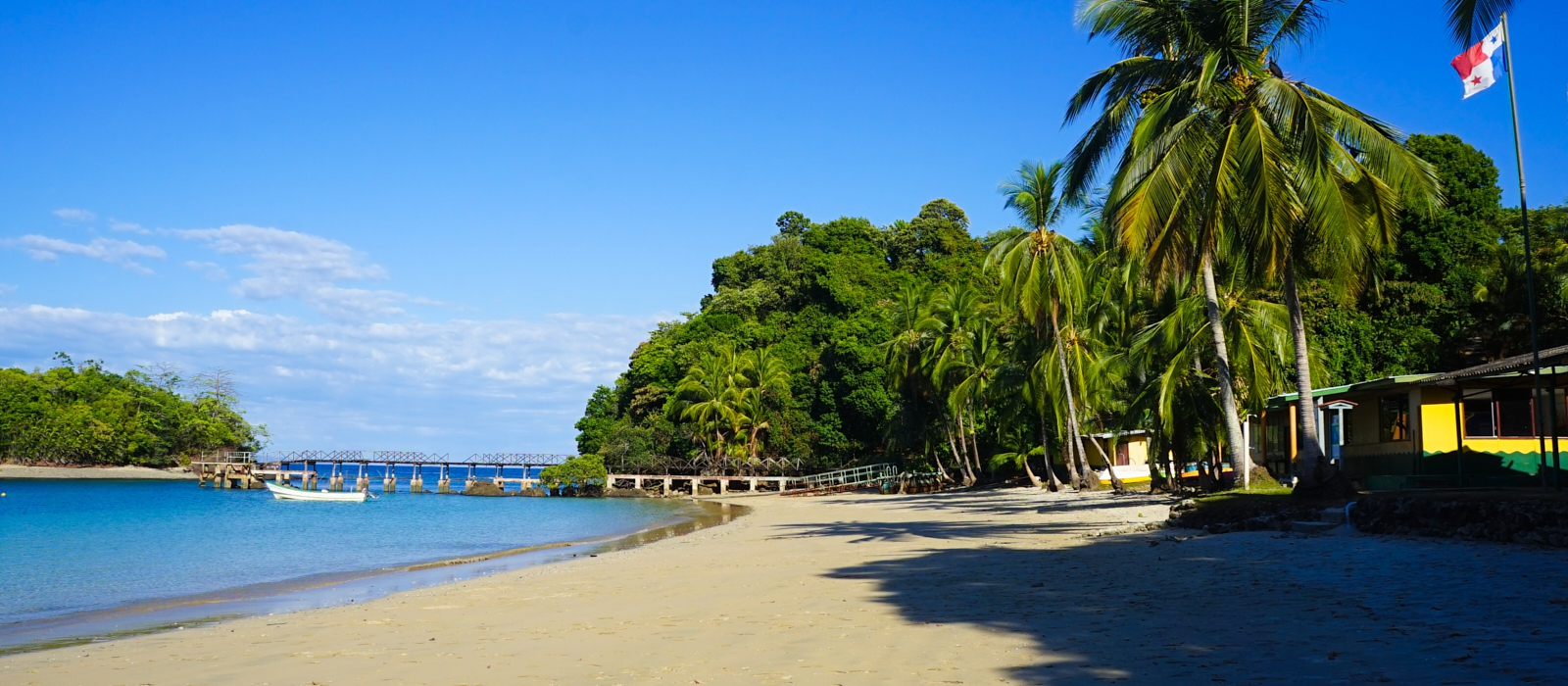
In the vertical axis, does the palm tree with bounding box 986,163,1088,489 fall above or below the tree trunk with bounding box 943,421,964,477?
above

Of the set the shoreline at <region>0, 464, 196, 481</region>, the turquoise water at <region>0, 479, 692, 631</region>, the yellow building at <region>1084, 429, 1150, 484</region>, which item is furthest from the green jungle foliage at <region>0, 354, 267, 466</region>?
the yellow building at <region>1084, 429, 1150, 484</region>

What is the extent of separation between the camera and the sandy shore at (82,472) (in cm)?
7565

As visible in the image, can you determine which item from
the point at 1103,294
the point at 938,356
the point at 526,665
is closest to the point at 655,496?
the point at 938,356

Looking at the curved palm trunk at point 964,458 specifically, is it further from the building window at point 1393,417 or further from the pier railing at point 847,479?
the building window at point 1393,417

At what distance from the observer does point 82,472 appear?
7806 cm

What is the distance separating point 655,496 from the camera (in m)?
56.2

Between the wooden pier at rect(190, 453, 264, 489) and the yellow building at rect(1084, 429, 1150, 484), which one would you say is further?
the wooden pier at rect(190, 453, 264, 489)

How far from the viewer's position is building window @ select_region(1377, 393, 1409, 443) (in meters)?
20.6

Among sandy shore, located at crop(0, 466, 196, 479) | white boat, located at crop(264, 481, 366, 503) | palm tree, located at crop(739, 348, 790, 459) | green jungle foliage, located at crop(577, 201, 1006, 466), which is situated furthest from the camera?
sandy shore, located at crop(0, 466, 196, 479)

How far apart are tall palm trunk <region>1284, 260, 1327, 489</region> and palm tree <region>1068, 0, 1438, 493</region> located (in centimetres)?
2

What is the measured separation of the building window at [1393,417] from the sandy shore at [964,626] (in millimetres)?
10587

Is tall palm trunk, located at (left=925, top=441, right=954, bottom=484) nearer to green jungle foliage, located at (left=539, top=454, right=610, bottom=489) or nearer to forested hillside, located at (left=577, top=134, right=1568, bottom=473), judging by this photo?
forested hillside, located at (left=577, top=134, right=1568, bottom=473)

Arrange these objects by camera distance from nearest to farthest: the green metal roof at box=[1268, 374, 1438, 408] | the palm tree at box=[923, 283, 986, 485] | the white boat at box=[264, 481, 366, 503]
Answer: the green metal roof at box=[1268, 374, 1438, 408]
the palm tree at box=[923, 283, 986, 485]
the white boat at box=[264, 481, 366, 503]

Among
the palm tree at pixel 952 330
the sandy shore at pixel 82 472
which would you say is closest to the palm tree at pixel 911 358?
the palm tree at pixel 952 330
